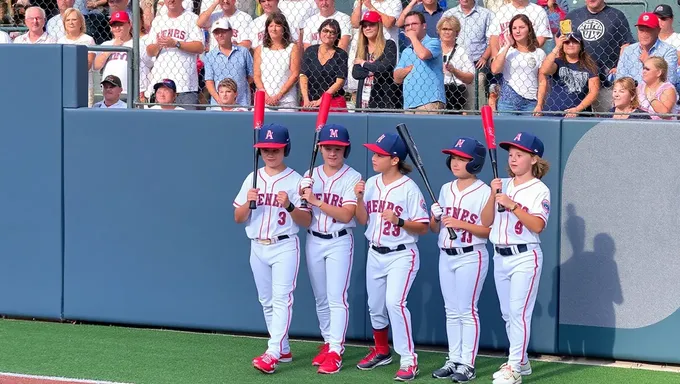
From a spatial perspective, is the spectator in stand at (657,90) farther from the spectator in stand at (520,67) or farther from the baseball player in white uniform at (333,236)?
the baseball player in white uniform at (333,236)

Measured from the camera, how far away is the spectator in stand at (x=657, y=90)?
24.9 feet

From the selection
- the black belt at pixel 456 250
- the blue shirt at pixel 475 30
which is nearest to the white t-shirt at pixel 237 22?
the blue shirt at pixel 475 30

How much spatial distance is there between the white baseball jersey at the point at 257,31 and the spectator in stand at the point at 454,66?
1571 mm

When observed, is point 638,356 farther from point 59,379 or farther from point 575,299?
point 59,379

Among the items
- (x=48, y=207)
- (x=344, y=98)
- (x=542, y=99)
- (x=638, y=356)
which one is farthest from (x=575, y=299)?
(x=48, y=207)

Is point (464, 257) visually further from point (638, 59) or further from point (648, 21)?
point (648, 21)

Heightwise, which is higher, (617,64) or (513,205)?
(617,64)

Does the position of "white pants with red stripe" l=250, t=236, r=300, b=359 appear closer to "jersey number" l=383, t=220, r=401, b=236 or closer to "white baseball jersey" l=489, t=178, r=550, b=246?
"jersey number" l=383, t=220, r=401, b=236

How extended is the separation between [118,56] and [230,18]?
1.19 m

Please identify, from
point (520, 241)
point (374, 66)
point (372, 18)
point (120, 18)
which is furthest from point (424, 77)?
point (120, 18)

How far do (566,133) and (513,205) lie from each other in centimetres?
130

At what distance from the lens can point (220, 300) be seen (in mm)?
8148

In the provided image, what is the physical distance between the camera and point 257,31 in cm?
972

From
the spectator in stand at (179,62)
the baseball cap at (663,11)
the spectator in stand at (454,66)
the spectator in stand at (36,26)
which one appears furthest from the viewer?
the spectator in stand at (36,26)
